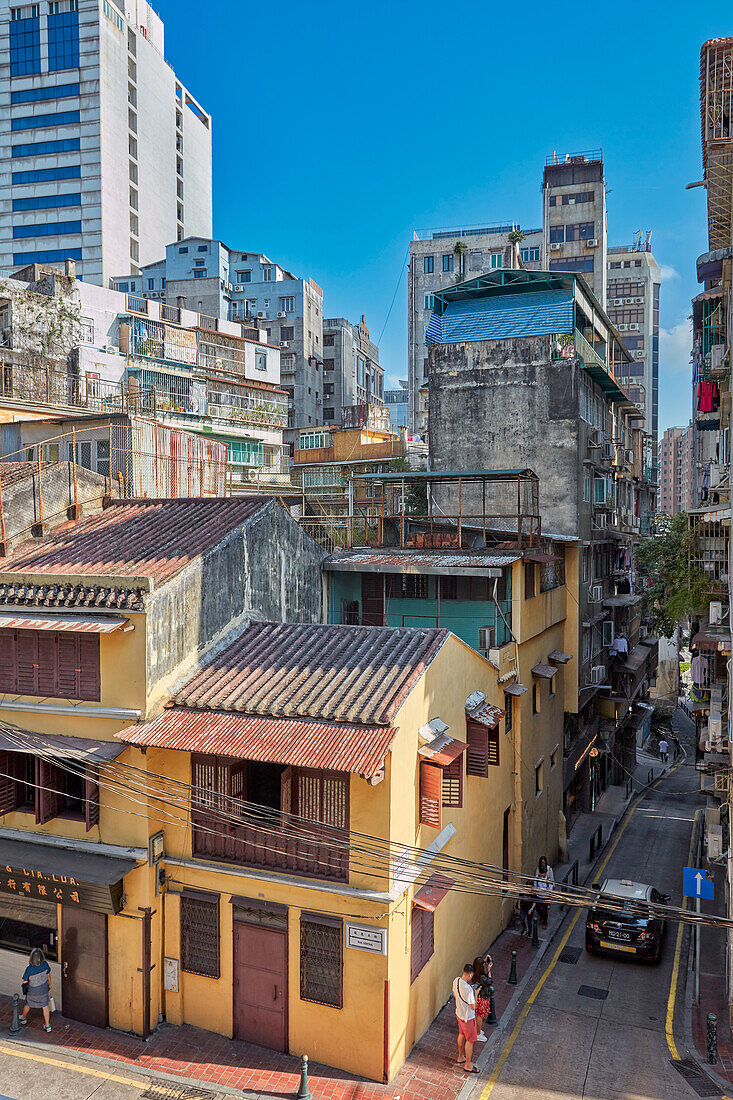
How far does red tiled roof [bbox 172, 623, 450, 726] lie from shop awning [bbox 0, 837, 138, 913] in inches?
129

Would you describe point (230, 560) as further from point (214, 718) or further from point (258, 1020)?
point (258, 1020)

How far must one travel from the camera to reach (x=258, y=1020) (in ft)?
45.2

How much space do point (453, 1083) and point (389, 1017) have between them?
1.88 meters

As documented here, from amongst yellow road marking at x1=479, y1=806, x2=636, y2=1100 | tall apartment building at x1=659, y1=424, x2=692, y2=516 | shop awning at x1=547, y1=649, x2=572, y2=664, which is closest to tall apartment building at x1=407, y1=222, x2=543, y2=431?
shop awning at x1=547, y1=649, x2=572, y2=664

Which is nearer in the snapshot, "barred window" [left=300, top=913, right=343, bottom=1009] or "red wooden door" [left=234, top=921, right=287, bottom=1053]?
"barred window" [left=300, top=913, right=343, bottom=1009]

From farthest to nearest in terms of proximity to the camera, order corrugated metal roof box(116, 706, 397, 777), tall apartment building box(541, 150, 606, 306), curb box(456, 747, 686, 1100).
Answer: tall apartment building box(541, 150, 606, 306) → curb box(456, 747, 686, 1100) → corrugated metal roof box(116, 706, 397, 777)

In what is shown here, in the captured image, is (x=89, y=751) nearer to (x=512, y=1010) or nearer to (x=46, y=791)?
(x=46, y=791)

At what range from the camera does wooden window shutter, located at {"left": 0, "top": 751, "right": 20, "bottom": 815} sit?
50.0ft

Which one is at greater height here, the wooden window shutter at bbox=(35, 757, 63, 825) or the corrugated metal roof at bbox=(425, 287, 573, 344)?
the corrugated metal roof at bbox=(425, 287, 573, 344)

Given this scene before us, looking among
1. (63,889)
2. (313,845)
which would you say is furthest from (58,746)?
(313,845)

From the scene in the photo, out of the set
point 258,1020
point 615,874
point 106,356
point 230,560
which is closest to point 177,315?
point 106,356

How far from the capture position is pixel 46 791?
14727 millimetres

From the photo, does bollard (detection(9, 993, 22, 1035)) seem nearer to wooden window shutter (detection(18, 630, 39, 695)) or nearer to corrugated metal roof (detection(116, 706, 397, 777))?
corrugated metal roof (detection(116, 706, 397, 777))

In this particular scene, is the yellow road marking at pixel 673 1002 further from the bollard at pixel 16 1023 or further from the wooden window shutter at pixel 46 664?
the wooden window shutter at pixel 46 664
